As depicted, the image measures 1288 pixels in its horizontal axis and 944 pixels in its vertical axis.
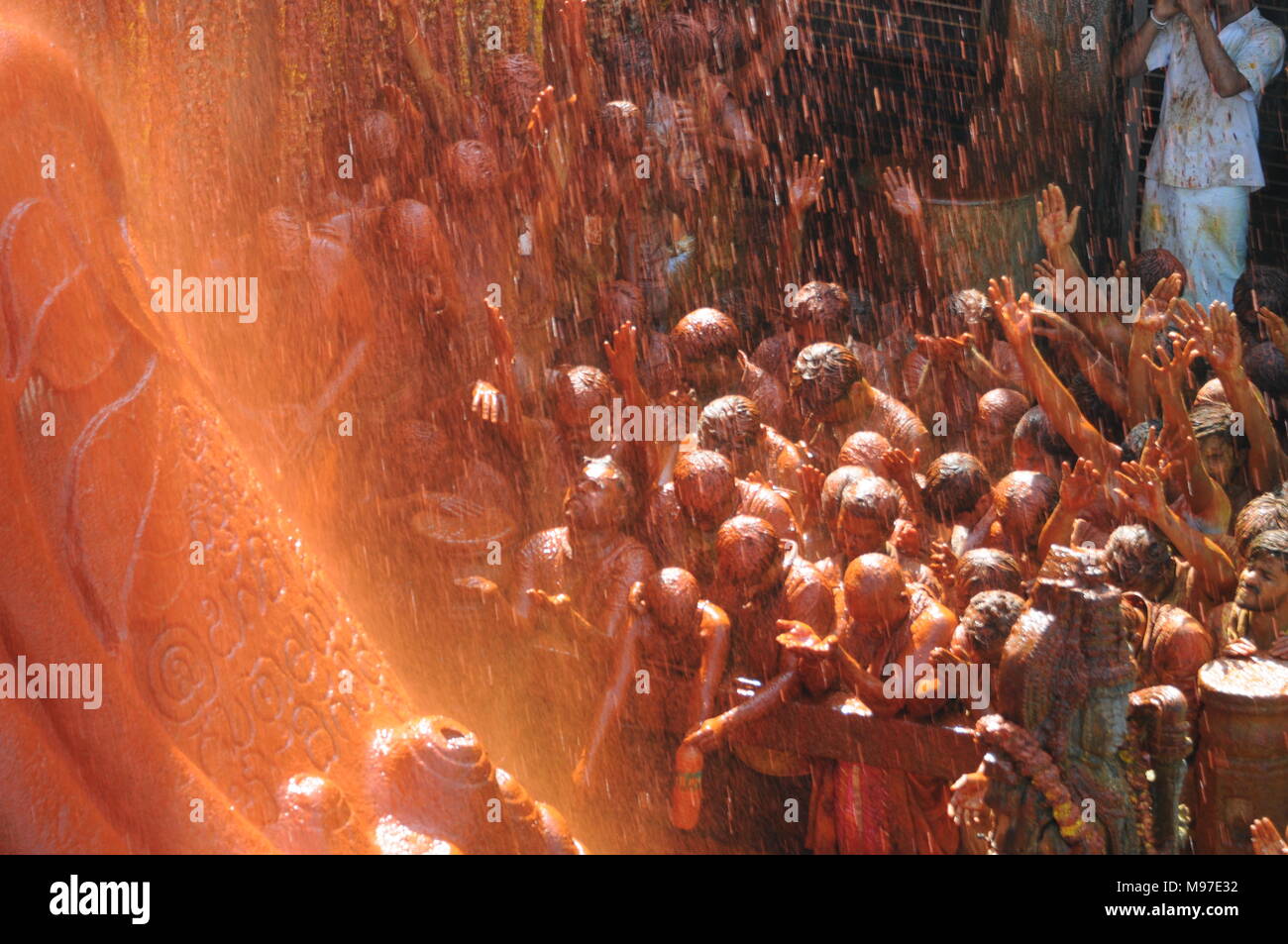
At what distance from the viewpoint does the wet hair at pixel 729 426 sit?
6781 millimetres

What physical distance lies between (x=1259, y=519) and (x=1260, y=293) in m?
2.50

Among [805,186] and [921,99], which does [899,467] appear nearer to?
[805,186]

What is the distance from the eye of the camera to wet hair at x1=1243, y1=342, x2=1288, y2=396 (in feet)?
23.6

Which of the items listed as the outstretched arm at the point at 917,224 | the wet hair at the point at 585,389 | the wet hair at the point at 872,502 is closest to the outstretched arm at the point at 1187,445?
the wet hair at the point at 872,502

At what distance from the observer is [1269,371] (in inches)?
283

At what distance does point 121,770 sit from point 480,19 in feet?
18.6

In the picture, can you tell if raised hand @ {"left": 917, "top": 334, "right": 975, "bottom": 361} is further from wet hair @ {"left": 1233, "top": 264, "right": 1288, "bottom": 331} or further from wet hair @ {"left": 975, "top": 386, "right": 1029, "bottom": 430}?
wet hair @ {"left": 1233, "top": 264, "right": 1288, "bottom": 331}

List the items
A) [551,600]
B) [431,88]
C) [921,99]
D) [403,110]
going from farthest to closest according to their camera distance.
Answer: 1. [921,99]
2. [431,88]
3. [403,110]
4. [551,600]

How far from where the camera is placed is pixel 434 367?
23.9 feet

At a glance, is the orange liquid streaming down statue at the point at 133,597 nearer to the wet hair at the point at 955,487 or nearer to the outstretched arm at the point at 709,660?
the outstretched arm at the point at 709,660

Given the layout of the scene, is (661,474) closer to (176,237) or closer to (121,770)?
(176,237)

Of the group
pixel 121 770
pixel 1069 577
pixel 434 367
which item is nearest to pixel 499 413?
pixel 434 367

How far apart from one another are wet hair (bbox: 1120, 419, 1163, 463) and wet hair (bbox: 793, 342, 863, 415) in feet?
4.31

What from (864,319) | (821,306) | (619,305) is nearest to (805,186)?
(864,319)
